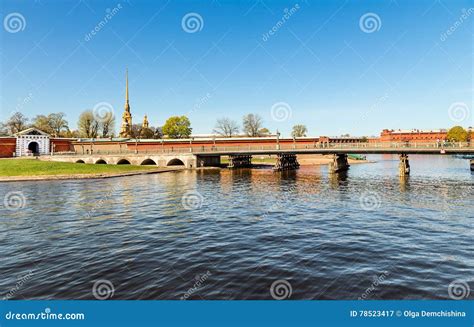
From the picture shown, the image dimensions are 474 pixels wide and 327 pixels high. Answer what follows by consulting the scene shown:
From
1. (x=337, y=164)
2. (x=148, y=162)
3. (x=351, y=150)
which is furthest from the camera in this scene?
(x=148, y=162)

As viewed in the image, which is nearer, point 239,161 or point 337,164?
point 337,164

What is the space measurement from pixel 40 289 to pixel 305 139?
74.5m

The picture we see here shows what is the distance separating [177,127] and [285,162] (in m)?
71.5

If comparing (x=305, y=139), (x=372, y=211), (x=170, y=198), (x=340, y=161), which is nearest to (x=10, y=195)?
(x=170, y=198)

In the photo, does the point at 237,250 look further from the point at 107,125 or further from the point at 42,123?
the point at 42,123

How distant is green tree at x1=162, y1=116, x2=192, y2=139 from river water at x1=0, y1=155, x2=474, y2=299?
103m

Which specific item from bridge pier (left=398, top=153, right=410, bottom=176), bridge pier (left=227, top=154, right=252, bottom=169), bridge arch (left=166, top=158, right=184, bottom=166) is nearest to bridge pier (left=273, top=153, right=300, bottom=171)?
bridge pier (left=227, top=154, right=252, bottom=169)

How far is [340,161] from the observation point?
60625mm

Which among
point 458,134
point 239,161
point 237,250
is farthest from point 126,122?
point 458,134

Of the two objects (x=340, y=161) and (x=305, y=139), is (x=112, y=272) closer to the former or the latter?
(x=340, y=161)

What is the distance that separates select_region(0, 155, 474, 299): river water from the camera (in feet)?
32.6

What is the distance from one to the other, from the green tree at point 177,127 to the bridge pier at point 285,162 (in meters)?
67.6

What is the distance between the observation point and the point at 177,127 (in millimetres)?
127625

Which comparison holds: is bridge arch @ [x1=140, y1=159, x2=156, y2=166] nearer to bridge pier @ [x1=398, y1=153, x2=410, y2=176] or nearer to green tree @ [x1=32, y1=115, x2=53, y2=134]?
bridge pier @ [x1=398, y1=153, x2=410, y2=176]
